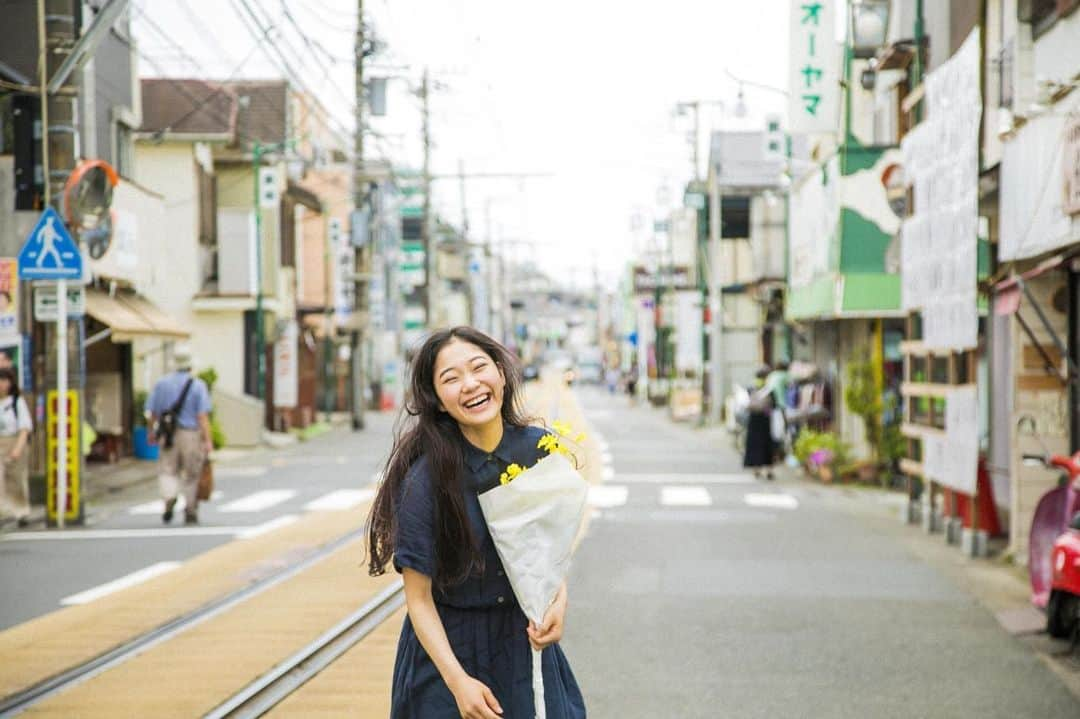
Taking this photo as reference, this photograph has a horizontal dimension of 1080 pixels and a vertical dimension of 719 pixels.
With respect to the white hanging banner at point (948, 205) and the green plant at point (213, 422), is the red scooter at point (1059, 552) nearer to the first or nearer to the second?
the white hanging banner at point (948, 205)

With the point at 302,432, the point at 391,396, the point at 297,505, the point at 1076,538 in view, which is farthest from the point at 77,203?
the point at 391,396

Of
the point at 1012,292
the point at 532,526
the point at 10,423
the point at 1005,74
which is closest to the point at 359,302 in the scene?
the point at 10,423

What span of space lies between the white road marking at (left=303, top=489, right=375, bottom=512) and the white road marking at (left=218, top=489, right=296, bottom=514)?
0.53 metres

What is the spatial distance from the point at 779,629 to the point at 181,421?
794cm

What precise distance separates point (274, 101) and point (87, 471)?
17.4 meters

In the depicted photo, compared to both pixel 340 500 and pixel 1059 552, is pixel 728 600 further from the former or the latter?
pixel 340 500

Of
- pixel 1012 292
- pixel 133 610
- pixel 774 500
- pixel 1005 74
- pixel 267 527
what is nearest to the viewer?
pixel 133 610

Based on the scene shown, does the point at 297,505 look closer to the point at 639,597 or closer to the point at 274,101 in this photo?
the point at 639,597

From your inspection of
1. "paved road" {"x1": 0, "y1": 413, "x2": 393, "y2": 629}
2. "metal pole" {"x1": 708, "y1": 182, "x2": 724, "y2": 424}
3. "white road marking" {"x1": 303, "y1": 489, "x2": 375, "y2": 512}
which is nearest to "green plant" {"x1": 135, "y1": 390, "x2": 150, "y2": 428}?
"paved road" {"x1": 0, "y1": 413, "x2": 393, "y2": 629}

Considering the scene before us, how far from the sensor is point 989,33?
49.4 feet

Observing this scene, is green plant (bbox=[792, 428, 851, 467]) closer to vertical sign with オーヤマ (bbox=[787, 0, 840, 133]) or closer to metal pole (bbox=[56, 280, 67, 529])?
vertical sign with オーヤマ (bbox=[787, 0, 840, 133])

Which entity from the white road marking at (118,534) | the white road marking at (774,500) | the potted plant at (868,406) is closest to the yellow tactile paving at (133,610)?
the white road marking at (118,534)

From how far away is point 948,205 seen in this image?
1316 centimetres

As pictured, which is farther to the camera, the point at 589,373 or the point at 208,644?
the point at 589,373
